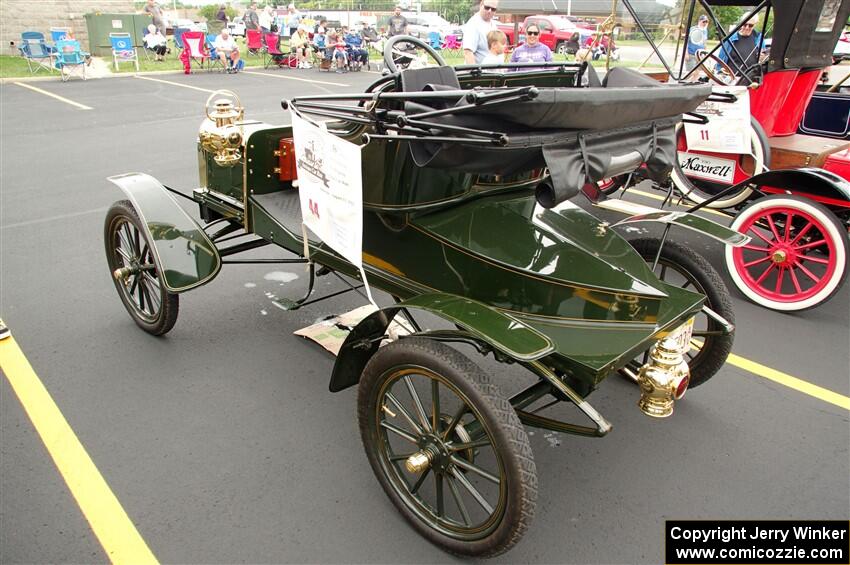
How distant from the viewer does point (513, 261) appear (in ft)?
7.73

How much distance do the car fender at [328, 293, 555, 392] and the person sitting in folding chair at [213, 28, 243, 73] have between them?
15.7m

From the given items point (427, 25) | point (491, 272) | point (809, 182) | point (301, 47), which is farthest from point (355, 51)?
point (491, 272)

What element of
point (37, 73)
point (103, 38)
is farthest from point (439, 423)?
point (103, 38)

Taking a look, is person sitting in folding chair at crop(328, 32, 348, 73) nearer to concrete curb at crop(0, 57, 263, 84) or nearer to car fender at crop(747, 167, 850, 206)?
concrete curb at crop(0, 57, 263, 84)

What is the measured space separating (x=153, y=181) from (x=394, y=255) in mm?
1721

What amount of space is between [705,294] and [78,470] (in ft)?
9.35

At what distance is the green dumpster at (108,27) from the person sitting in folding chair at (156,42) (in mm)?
1544

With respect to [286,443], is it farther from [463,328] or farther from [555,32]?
[555,32]

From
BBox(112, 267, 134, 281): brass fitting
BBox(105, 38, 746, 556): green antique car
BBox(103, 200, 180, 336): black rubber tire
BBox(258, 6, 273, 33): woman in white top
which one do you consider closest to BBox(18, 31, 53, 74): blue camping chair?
BBox(258, 6, 273, 33): woman in white top

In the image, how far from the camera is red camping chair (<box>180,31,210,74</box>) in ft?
50.7

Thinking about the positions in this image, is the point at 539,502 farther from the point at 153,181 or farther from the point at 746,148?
the point at 746,148

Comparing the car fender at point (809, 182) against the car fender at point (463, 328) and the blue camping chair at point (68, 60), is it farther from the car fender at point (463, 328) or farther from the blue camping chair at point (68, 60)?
the blue camping chair at point (68, 60)

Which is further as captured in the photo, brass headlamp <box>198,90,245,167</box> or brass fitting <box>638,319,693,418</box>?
brass headlamp <box>198,90,245,167</box>

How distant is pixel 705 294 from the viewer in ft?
9.01
